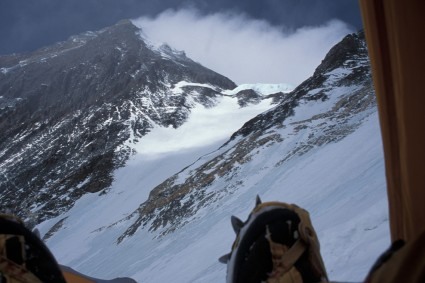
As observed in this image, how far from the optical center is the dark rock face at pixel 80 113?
1772 inches

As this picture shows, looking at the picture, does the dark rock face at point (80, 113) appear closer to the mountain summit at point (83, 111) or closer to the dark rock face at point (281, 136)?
the mountain summit at point (83, 111)

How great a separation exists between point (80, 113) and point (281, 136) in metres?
53.3

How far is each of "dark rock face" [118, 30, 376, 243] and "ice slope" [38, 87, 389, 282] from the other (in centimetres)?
75

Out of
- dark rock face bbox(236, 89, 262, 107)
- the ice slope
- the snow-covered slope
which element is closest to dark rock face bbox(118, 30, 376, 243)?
the snow-covered slope

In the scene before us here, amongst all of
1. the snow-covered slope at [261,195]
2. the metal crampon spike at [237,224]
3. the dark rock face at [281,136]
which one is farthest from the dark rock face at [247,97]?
the metal crampon spike at [237,224]

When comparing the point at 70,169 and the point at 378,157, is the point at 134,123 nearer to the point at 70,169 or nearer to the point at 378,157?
the point at 70,169

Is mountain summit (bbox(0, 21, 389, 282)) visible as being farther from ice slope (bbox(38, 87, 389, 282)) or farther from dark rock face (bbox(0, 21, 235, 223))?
dark rock face (bbox(0, 21, 235, 223))

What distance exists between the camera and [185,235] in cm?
1387

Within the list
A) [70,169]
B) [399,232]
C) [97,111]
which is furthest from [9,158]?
[399,232]

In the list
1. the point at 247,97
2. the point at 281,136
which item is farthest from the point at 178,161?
the point at 247,97

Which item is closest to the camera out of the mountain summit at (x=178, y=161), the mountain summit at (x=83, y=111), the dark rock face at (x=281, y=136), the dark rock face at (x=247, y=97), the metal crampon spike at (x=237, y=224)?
the metal crampon spike at (x=237, y=224)

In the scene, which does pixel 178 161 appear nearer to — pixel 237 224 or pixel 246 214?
pixel 246 214

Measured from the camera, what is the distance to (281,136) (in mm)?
21328

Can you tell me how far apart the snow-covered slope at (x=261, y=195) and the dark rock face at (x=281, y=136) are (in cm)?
9
